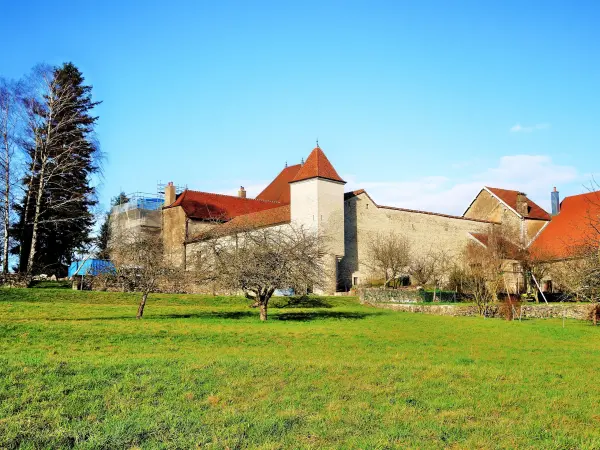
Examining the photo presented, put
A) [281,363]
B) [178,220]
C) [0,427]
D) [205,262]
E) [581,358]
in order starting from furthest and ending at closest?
[178,220], [205,262], [581,358], [281,363], [0,427]

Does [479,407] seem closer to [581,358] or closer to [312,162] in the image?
[581,358]

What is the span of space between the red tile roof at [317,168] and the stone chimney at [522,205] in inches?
715

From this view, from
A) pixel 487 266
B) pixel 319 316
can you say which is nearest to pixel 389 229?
pixel 487 266

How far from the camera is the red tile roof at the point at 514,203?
177 ft

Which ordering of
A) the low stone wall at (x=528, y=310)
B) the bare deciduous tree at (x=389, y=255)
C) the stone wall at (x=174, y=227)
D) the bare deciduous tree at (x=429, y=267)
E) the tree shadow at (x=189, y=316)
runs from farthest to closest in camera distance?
the stone wall at (x=174, y=227), the bare deciduous tree at (x=429, y=267), the bare deciduous tree at (x=389, y=255), the low stone wall at (x=528, y=310), the tree shadow at (x=189, y=316)

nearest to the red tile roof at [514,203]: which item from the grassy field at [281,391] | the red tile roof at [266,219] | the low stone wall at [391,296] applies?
the low stone wall at [391,296]

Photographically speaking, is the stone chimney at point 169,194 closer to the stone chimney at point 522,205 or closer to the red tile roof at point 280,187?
the red tile roof at point 280,187

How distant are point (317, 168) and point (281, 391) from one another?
113ft

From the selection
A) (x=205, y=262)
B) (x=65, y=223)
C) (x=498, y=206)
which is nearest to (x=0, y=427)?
(x=205, y=262)

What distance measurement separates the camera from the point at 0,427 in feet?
26.1

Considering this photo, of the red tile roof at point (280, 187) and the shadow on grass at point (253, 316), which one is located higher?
the red tile roof at point (280, 187)

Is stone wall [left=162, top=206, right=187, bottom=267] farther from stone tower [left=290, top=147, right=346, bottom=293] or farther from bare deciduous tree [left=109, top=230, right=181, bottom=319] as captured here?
bare deciduous tree [left=109, top=230, right=181, bottom=319]

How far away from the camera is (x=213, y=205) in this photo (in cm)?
5403

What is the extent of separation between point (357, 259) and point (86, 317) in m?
27.5
